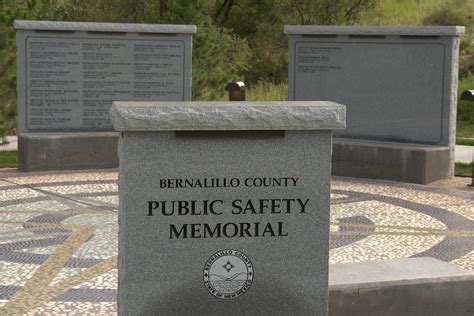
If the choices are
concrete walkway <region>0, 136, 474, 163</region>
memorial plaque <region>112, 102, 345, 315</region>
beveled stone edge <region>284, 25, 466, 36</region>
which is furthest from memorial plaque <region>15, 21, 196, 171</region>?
memorial plaque <region>112, 102, 345, 315</region>

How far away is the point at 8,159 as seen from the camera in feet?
53.5

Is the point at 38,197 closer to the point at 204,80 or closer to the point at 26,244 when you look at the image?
the point at 26,244

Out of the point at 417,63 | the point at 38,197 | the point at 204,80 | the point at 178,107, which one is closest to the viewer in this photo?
the point at 178,107

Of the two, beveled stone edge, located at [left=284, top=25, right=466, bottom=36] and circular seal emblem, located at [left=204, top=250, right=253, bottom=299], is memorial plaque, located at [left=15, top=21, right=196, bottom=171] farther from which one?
circular seal emblem, located at [left=204, top=250, right=253, bottom=299]

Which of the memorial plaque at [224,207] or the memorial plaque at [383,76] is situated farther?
the memorial plaque at [383,76]

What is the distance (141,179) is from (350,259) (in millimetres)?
3798

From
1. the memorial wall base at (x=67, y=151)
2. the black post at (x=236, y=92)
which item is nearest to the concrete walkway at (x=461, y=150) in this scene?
the memorial wall base at (x=67, y=151)

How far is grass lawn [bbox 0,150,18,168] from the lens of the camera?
611 inches

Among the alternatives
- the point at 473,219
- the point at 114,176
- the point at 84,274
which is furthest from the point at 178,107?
the point at 114,176

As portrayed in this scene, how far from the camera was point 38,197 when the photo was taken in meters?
11.8

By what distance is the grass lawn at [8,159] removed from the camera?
611 inches

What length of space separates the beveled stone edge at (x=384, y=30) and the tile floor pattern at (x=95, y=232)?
2.29 meters

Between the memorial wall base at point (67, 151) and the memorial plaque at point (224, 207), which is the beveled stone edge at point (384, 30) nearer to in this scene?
the memorial wall base at point (67, 151)

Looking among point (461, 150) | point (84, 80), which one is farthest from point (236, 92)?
point (461, 150)
